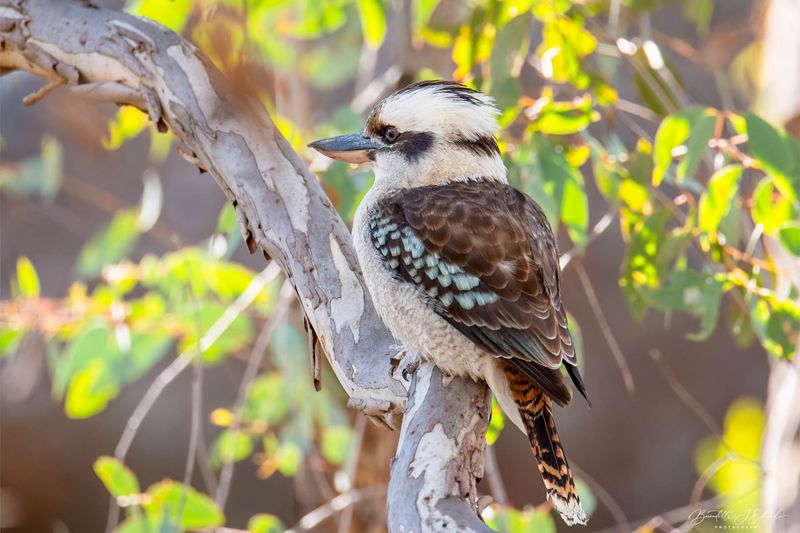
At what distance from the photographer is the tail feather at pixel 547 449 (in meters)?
1.52

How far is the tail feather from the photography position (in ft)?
4.99

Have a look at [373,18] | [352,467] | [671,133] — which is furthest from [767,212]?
[352,467]

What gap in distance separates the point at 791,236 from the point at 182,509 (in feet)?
4.08

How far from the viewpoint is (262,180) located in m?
1.67

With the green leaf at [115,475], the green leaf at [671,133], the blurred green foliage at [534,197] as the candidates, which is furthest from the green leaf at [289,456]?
the green leaf at [671,133]

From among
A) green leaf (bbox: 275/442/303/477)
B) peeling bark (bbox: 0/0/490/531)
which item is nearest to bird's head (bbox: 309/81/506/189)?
peeling bark (bbox: 0/0/490/531)

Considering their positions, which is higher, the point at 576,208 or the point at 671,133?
the point at 671,133

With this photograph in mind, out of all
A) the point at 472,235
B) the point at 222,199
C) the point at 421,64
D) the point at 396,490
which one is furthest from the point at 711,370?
the point at 396,490

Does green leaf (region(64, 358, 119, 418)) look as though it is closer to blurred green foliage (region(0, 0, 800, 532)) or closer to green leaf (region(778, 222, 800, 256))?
blurred green foliage (region(0, 0, 800, 532))

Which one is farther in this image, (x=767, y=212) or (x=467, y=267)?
(x=767, y=212)

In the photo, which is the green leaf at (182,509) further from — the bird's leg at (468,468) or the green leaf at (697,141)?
the green leaf at (697,141)

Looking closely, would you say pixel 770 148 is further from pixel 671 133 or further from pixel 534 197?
pixel 534 197

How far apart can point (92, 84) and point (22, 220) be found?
9.81ft

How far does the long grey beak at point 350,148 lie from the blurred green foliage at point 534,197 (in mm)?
134
